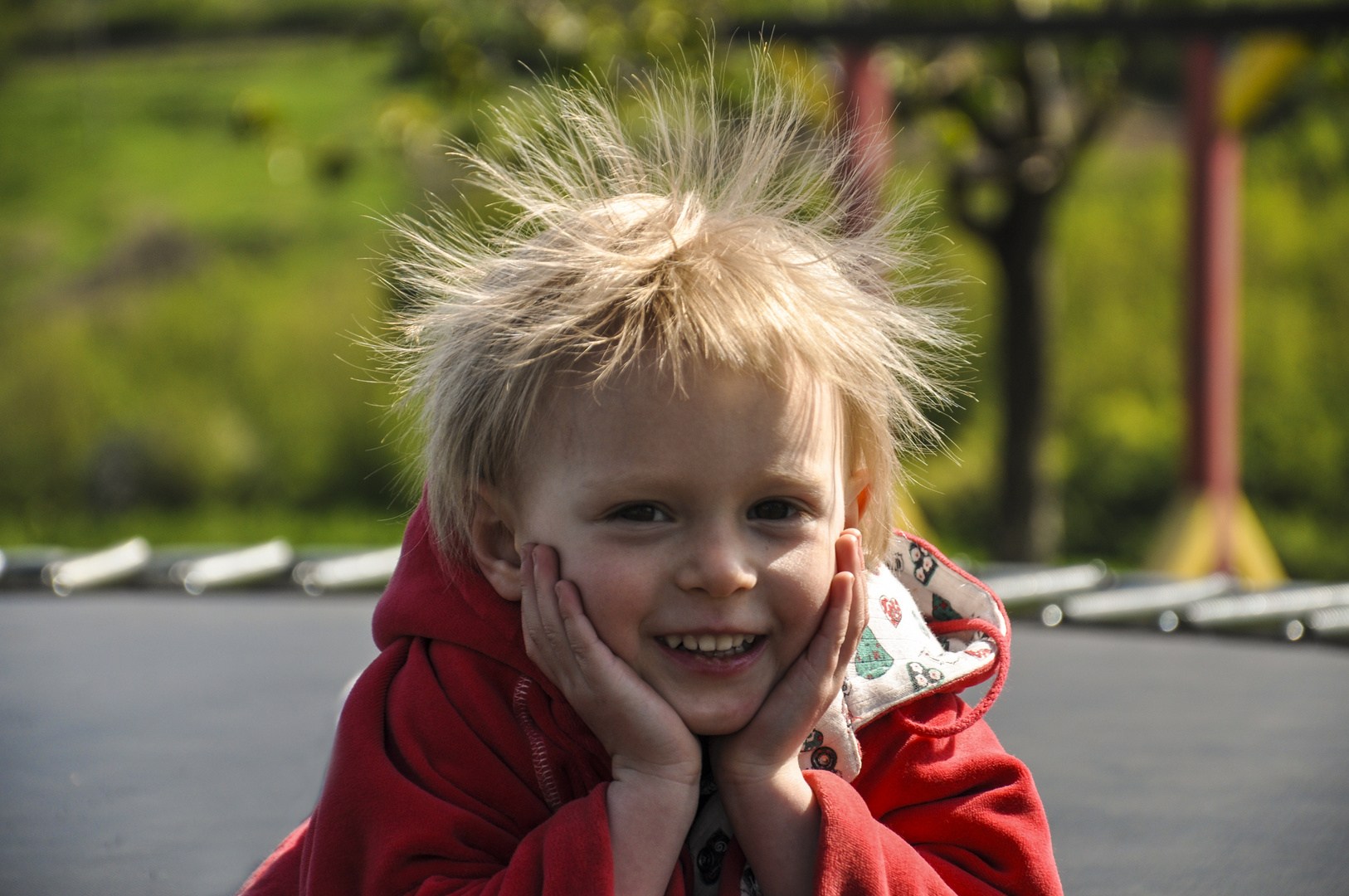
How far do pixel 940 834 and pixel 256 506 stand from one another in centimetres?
537

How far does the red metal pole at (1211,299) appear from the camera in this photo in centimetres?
344

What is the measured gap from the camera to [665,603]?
0.74 metres

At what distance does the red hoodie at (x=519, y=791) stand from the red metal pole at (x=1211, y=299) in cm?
281

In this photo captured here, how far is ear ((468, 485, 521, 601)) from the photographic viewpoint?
0.82 meters

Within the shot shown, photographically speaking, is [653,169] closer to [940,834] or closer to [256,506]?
[940,834]

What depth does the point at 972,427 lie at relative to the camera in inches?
218

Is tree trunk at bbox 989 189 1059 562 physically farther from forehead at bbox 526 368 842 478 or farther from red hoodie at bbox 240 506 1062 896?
forehead at bbox 526 368 842 478

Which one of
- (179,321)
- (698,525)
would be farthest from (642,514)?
(179,321)

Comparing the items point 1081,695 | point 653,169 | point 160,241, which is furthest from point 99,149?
point 653,169

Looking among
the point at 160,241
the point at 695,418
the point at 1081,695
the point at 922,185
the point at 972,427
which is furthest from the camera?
the point at 160,241

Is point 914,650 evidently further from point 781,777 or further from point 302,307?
point 302,307

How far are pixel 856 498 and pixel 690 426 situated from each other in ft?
0.57

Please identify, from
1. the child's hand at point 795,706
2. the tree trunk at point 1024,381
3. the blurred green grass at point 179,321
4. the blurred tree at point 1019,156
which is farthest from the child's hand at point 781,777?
the blurred green grass at point 179,321

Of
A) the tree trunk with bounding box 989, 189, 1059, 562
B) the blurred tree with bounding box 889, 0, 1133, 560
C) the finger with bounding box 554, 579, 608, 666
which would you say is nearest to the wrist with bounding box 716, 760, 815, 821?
the finger with bounding box 554, 579, 608, 666
